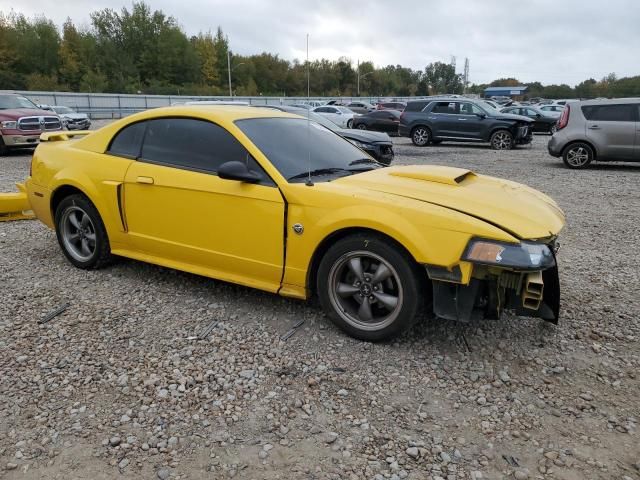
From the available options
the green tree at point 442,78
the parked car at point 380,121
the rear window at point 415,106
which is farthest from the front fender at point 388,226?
the green tree at point 442,78

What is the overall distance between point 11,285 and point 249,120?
253cm

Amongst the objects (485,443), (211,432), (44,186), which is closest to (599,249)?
(485,443)

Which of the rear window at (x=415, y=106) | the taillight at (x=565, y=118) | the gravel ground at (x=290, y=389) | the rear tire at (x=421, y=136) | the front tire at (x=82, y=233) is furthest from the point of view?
the rear window at (x=415, y=106)

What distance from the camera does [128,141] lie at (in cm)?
430

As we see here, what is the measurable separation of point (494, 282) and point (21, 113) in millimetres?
13865

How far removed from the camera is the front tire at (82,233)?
4.41 meters

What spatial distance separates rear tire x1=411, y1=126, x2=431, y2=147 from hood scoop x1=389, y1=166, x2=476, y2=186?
49.3ft

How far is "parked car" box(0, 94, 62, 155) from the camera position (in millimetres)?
12797

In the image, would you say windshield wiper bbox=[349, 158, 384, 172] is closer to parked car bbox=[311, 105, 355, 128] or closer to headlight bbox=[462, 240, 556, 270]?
headlight bbox=[462, 240, 556, 270]

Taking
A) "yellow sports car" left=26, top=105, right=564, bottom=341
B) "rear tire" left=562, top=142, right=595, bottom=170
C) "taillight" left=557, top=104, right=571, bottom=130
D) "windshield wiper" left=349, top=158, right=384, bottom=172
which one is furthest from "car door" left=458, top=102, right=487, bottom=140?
"windshield wiper" left=349, top=158, right=384, bottom=172

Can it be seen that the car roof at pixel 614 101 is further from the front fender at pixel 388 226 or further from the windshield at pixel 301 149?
the front fender at pixel 388 226

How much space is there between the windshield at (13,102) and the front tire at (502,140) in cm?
1455

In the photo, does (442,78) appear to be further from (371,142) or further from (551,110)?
(371,142)

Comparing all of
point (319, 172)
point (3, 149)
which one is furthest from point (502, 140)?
point (3, 149)
